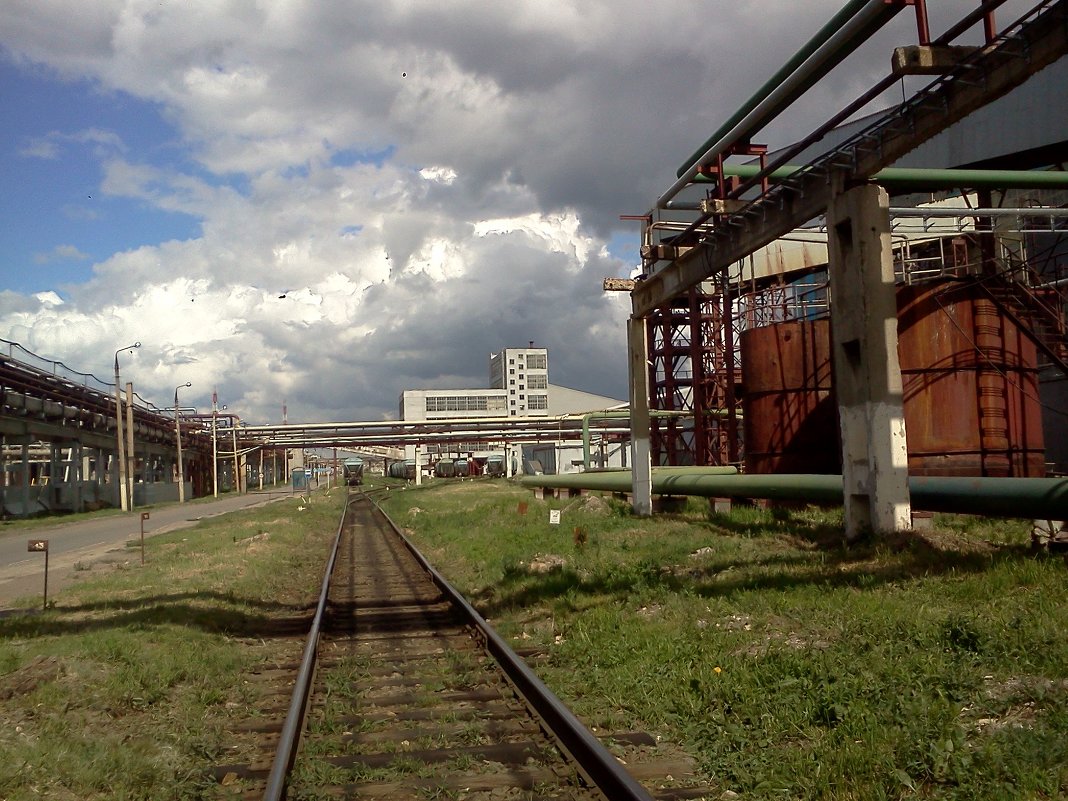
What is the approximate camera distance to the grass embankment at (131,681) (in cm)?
570

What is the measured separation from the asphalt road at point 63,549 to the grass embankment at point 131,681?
2394 mm

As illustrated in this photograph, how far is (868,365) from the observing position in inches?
447

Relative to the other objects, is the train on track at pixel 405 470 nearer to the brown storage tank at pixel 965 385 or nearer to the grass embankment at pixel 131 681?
the grass embankment at pixel 131 681

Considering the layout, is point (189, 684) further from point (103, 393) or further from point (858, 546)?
point (103, 393)

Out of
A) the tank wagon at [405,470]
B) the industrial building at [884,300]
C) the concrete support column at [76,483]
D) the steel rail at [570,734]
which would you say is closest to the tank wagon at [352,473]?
the tank wagon at [405,470]

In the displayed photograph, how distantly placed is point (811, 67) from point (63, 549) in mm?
25744

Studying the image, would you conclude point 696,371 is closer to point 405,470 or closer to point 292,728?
point 292,728

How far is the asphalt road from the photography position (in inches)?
706

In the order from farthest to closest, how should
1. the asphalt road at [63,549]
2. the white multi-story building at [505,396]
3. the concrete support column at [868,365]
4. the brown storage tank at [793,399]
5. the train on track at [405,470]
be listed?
the white multi-story building at [505,396], the train on track at [405,470], the brown storage tank at [793,399], the asphalt road at [63,549], the concrete support column at [868,365]

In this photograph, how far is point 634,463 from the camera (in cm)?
→ 1908

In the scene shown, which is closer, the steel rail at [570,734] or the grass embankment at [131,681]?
the steel rail at [570,734]

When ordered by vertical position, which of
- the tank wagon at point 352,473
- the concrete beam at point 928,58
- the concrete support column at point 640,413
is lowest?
the tank wagon at point 352,473

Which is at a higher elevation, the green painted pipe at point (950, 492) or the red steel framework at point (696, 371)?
the red steel framework at point (696, 371)

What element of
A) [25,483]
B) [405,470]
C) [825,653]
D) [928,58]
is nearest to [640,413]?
[928,58]
